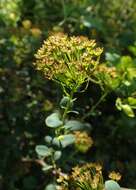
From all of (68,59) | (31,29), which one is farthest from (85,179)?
(31,29)

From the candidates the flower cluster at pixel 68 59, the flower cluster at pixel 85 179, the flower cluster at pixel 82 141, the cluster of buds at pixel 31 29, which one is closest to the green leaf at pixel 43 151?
the flower cluster at pixel 82 141

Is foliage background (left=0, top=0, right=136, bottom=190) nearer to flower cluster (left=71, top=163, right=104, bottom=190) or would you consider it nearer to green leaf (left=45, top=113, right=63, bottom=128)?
green leaf (left=45, top=113, right=63, bottom=128)

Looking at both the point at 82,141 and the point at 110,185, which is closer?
the point at 110,185

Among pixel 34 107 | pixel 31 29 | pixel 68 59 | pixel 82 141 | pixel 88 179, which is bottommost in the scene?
pixel 88 179

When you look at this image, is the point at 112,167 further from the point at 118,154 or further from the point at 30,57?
the point at 30,57

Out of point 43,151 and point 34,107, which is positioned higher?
point 34,107

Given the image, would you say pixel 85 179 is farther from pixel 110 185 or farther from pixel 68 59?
pixel 68 59

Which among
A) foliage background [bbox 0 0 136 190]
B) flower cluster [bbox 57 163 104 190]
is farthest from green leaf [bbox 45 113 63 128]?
foliage background [bbox 0 0 136 190]
